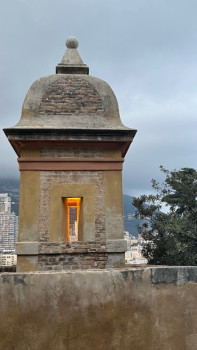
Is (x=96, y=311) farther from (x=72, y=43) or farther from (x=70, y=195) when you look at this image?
(x=72, y=43)

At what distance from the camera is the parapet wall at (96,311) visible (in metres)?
3.69

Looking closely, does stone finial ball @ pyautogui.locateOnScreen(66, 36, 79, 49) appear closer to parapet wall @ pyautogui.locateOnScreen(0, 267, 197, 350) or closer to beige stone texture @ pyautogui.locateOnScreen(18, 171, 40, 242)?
beige stone texture @ pyautogui.locateOnScreen(18, 171, 40, 242)

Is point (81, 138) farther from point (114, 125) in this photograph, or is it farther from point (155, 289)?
point (155, 289)

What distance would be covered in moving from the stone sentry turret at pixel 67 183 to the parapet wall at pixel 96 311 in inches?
141

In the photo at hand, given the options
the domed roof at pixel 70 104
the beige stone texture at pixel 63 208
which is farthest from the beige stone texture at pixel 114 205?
the domed roof at pixel 70 104

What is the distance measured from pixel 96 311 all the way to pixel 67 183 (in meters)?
4.51

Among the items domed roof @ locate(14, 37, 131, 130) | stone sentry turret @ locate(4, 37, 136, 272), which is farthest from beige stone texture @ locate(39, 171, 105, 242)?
domed roof @ locate(14, 37, 131, 130)

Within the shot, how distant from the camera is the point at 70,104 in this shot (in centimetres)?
870

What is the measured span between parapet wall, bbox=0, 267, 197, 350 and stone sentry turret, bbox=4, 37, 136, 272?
3.57 metres

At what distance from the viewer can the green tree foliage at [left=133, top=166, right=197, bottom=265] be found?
14.2 meters

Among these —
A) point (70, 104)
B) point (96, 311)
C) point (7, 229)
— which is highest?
point (7, 229)

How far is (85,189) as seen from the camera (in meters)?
8.02

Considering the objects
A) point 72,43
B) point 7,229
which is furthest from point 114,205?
point 7,229

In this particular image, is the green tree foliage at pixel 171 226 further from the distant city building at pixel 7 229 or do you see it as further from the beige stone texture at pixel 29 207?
the distant city building at pixel 7 229
